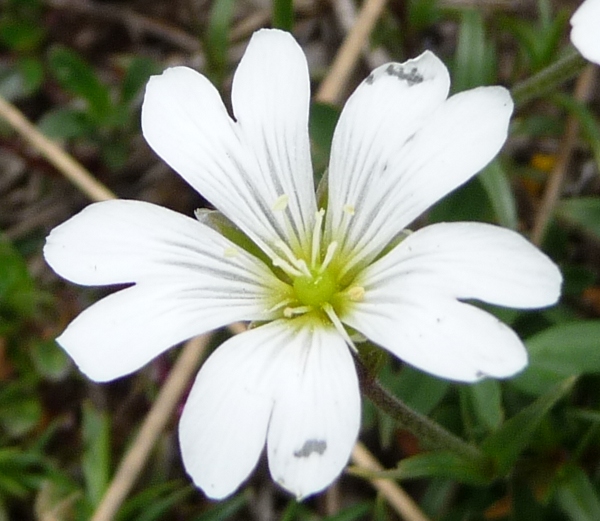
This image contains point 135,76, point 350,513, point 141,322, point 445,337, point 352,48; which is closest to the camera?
point 445,337

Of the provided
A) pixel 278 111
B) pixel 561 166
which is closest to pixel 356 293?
pixel 278 111

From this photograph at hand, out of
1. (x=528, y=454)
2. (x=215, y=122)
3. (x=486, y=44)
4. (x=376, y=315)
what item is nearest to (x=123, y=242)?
(x=215, y=122)

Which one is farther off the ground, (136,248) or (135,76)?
(136,248)

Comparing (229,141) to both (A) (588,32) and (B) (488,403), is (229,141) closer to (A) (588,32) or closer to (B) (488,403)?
(A) (588,32)

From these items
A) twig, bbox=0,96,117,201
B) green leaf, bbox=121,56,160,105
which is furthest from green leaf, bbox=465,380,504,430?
green leaf, bbox=121,56,160,105

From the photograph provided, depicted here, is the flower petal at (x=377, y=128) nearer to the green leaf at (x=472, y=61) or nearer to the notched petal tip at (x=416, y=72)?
the notched petal tip at (x=416, y=72)

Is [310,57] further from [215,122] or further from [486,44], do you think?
[215,122]
